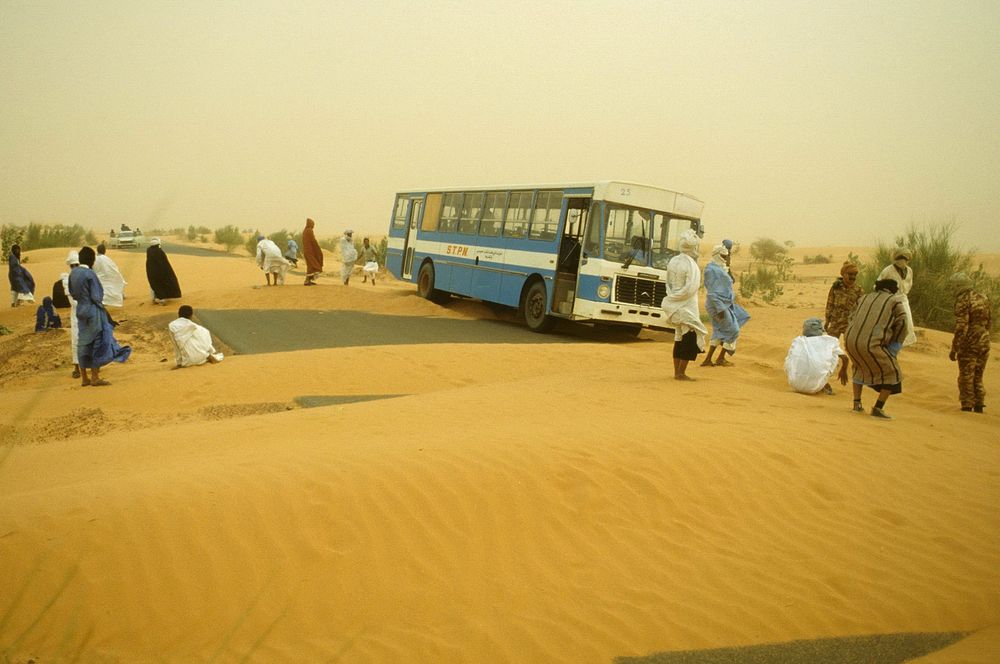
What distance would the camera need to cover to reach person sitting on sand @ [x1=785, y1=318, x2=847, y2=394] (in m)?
10.6

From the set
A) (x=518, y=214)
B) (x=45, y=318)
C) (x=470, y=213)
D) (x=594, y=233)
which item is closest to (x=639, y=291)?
(x=594, y=233)

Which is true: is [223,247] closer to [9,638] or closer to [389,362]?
[389,362]

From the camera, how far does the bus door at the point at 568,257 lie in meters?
17.1

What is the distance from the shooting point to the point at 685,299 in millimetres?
10133

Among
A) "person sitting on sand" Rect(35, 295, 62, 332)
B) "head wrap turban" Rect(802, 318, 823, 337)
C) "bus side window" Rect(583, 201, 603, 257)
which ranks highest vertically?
"bus side window" Rect(583, 201, 603, 257)

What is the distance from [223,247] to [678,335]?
5560cm

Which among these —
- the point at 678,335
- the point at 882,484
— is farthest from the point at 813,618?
the point at 678,335

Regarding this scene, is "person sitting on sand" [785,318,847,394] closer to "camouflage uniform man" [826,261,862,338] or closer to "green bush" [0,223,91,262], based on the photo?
"camouflage uniform man" [826,261,862,338]

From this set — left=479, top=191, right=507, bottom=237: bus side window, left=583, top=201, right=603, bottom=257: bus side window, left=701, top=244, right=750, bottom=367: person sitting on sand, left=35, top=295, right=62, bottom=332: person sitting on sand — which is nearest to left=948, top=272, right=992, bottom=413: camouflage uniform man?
left=701, top=244, right=750, bottom=367: person sitting on sand

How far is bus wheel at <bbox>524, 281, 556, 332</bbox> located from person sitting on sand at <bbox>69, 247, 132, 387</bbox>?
8714 mm

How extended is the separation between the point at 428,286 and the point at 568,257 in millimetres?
6660

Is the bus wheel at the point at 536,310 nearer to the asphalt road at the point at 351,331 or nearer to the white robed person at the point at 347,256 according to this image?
the asphalt road at the point at 351,331

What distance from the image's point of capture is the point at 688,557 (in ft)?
17.3

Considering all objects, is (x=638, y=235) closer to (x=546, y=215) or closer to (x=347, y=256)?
(x=546, y=215)
